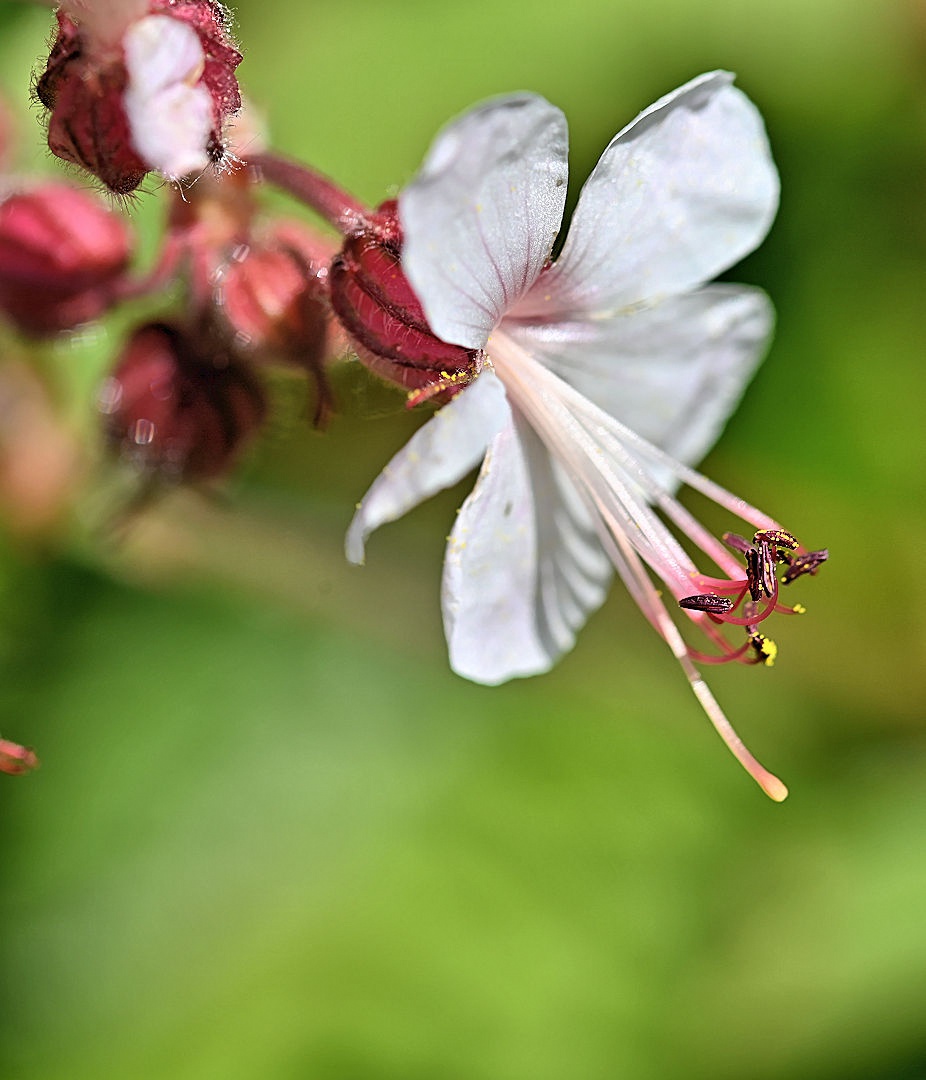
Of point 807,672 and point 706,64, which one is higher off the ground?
point 706,64

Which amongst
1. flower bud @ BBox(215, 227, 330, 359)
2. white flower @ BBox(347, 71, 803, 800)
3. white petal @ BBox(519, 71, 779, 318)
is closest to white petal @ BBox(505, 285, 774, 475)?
white flower @ BBox(347, 71, 803, 800)

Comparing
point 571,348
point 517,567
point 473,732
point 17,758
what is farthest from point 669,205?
point 473,732

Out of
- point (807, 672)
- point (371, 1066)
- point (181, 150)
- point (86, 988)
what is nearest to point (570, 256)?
point (181, 150)

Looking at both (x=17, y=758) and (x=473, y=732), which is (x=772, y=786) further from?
(x=473, y=732)

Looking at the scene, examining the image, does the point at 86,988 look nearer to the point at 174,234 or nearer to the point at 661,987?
the point at 661,987

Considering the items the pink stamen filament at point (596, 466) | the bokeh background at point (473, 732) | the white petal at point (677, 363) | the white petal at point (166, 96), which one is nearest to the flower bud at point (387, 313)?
the pink stamen filament at point (596, 466)

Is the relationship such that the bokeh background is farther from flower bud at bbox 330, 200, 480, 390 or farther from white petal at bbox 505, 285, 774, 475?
flower bud at bbox 330, 200, 480, 390

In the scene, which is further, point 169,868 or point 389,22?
point 389,22
